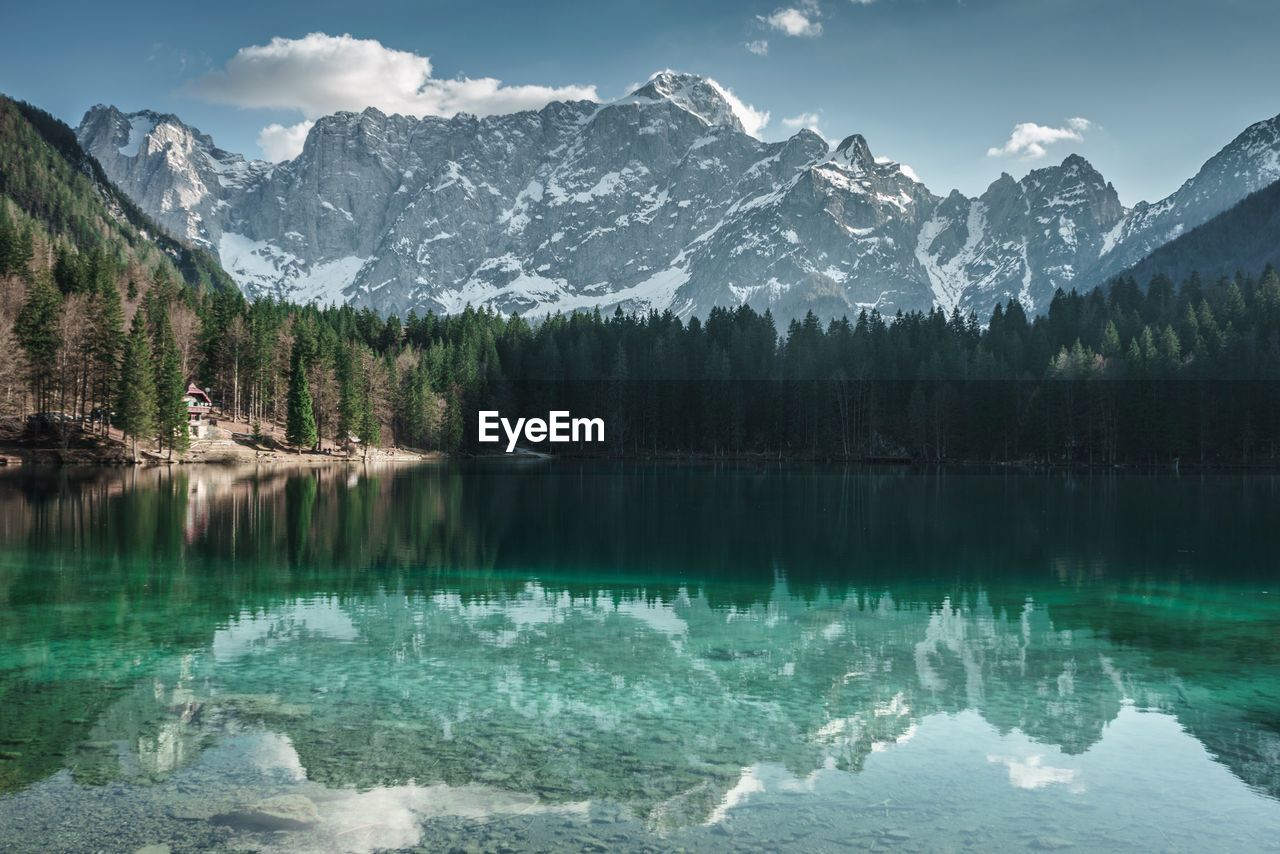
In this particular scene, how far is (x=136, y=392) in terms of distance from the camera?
82.5m

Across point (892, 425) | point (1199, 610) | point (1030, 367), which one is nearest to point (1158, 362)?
point (1030, 367)

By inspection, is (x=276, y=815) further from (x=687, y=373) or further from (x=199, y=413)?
(x=687, y=373)

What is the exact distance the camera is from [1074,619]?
24.2 metres

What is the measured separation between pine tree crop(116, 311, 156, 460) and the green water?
4755cm

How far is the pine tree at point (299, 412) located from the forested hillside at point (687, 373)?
0.83ft

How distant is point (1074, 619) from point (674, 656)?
37.8ft

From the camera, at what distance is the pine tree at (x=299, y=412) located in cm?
10356

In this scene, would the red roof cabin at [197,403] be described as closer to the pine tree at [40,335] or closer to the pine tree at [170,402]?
the pine tree at [170,402]

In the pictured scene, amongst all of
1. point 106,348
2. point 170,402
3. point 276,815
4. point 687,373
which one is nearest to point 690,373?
point 687,373

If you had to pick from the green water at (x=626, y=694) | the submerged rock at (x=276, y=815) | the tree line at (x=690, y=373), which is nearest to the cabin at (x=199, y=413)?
the tree line at (x=690, y=373)

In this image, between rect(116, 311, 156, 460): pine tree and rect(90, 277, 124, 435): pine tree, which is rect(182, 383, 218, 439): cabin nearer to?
rect(90, 277, 124, 435): pine tree

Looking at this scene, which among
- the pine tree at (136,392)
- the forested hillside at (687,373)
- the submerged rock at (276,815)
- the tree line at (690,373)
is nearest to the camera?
the submerged rock at (276,815)

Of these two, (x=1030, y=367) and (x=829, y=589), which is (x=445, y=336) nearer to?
(x=1030, y=367)

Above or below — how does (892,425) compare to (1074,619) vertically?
above
